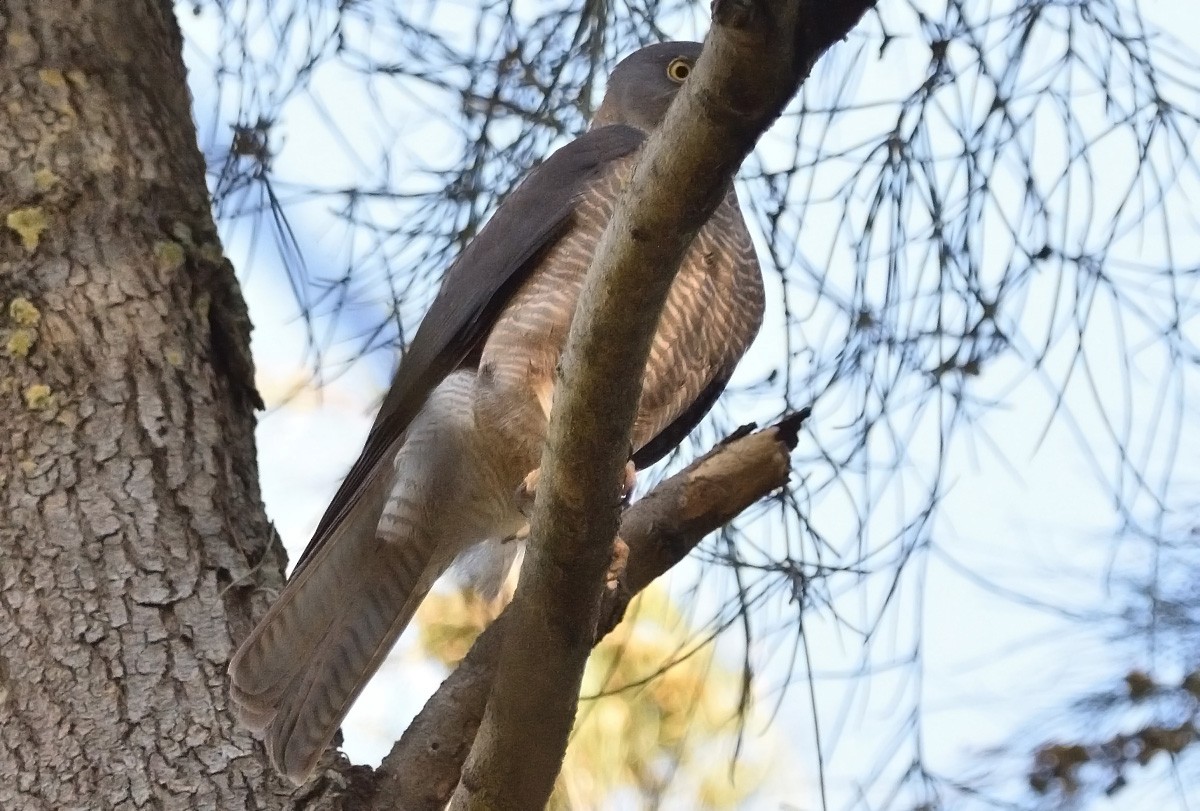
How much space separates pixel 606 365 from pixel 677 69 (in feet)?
7.03

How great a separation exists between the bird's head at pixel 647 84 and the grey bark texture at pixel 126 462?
4.00ft

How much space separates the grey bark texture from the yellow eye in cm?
131

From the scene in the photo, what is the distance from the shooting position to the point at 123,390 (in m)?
2.59

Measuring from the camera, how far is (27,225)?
265cm

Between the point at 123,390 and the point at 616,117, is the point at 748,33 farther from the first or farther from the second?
the point at 616,117

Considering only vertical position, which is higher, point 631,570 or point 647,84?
point 647,84

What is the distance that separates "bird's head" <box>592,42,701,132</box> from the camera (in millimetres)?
3670

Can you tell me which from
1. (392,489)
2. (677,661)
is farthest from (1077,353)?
(392,489)

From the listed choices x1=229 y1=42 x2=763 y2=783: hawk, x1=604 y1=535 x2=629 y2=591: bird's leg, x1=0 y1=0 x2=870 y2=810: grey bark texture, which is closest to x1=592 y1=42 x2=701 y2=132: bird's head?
x1=229 y1=42 x2=763 y2=783: hawk

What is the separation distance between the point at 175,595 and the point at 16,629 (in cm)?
27

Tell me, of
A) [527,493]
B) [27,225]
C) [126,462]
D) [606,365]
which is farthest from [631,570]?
[27,225]

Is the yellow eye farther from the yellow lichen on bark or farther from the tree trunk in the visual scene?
the yellow lichen on bark

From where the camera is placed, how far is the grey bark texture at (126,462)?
7.22 ft

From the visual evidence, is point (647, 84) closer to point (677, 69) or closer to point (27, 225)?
point (677, 69)
